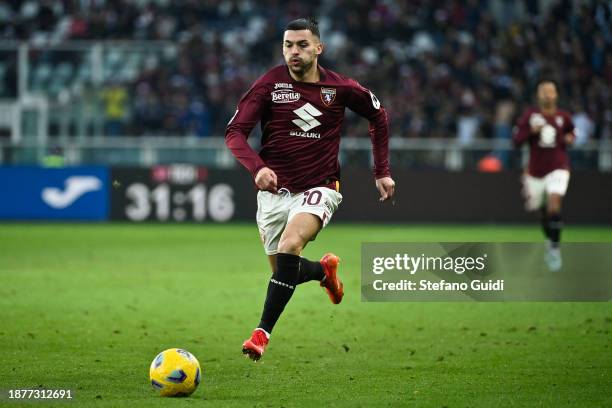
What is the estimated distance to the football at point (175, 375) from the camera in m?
6.39

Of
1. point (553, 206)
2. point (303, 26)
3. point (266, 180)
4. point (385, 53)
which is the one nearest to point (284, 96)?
point (303, 26)

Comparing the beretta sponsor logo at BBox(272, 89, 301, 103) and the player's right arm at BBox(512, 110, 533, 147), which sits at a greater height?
the beretta sponsor logo at BBox(272, 89, 301, 103)

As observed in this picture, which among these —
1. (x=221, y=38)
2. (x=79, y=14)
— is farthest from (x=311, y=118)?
(x=79, y=14)

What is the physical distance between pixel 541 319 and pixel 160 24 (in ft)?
69.0

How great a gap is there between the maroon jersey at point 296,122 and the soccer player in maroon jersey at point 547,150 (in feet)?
24.9

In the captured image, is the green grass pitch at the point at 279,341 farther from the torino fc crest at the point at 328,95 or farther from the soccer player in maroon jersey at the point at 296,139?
the torino fc crest at the point at 328,95

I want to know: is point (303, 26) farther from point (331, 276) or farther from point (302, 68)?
point (331, 276)

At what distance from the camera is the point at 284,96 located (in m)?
7.89

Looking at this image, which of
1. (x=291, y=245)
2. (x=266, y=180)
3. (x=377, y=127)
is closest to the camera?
(x=266, y=180)

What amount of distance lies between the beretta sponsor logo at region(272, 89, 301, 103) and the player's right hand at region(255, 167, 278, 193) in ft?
2.37

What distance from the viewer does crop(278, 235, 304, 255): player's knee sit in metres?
7.58

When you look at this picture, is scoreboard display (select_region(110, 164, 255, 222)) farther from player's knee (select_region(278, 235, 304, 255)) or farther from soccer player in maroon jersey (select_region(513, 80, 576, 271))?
player's knee (select_region(278, 235, 304, 255))

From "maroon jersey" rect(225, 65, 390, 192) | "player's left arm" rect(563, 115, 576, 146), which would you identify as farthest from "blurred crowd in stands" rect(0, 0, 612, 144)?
"maroon jersey" rect(225, 65, 390, 192)

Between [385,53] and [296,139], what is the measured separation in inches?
789
